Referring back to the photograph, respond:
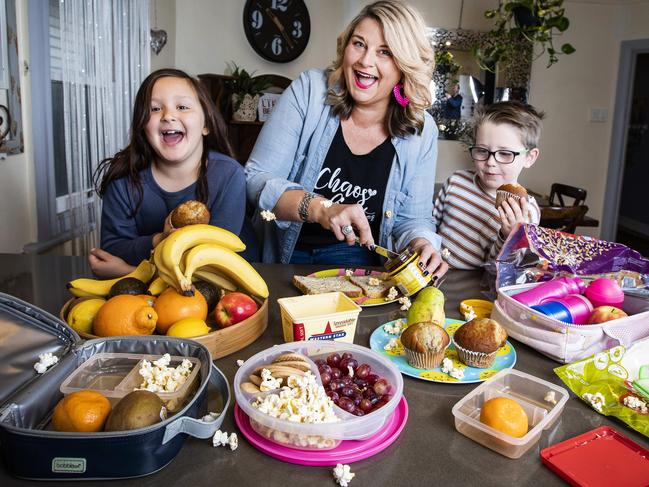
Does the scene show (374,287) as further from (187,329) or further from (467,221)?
(467,221)

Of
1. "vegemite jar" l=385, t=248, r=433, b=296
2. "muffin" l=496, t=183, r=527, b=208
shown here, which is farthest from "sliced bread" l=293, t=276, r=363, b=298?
"muffin" l=496, t=183, r=527, b=208

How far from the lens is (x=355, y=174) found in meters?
2.05

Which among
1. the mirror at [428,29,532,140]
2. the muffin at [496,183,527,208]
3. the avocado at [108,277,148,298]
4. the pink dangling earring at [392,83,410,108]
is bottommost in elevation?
the avocado at [108,277,148,298]

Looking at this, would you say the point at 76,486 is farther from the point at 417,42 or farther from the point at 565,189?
the point at 565,189

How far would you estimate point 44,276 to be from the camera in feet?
5.31

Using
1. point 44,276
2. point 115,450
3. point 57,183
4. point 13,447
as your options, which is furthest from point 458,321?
point 57,183

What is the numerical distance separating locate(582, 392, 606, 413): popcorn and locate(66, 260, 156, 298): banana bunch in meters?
0.98

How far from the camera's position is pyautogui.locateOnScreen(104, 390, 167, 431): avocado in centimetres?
79

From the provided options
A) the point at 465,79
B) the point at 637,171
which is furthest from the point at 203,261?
the point at 637,171

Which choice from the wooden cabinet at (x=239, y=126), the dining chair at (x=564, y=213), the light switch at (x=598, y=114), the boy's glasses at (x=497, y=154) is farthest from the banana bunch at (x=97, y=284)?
the light switch at (x=598, y=114)

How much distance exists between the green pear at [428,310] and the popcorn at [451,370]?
0.15 metres

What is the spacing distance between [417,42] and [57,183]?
1.79 metres

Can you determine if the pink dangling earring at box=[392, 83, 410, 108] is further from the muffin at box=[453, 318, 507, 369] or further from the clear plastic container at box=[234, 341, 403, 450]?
the clear plastic container at box=[234, 341, 403, 450]

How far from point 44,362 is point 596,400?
38.4 inches
